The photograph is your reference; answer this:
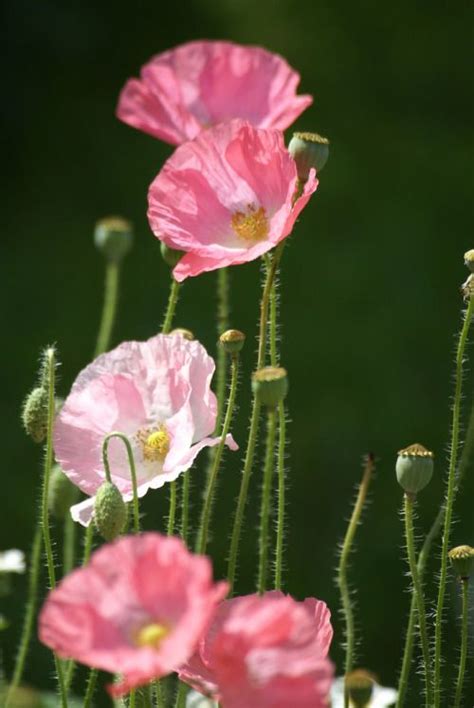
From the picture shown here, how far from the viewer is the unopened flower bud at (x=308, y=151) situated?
3.96 ft

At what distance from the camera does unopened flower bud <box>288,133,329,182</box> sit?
3.96ft

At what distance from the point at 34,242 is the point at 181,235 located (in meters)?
2.53

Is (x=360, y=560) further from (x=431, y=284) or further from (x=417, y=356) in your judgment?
(x=431, y=284)

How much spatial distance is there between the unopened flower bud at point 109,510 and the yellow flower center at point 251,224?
0.29m

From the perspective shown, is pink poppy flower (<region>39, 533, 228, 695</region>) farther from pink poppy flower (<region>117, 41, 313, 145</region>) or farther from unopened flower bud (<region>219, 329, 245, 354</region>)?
pink poppy flower (<region>117, 41, 313, 145</region>)

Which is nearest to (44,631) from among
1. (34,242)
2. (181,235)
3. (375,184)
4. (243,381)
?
(181,235)

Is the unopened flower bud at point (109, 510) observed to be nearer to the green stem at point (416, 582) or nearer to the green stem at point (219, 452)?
the green stem at point (219, 452)

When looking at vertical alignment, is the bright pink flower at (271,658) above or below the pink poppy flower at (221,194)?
below

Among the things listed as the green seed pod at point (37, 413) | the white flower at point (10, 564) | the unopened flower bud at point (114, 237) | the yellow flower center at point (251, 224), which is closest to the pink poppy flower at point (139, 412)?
the green seed pod at point (37, 413)

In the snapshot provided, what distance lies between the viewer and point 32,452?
290 cm

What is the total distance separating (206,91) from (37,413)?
0.53m

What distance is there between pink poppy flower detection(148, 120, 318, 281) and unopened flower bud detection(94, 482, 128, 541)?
227 millimetres

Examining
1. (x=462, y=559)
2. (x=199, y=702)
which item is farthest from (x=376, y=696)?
(x=462, y=559)

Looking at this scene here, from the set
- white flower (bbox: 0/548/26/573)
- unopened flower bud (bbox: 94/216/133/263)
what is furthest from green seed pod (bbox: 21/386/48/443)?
unopened flower bud (bbox: 94/216/133/263)
